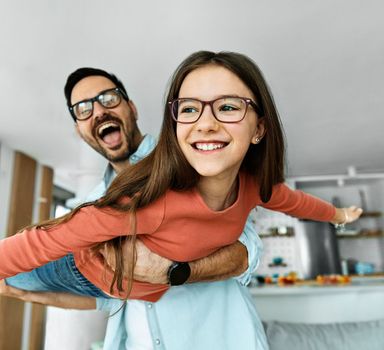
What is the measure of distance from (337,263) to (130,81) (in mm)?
3465

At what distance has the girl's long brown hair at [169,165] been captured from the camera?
0.76 metres

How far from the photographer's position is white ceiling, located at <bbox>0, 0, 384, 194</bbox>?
148cm

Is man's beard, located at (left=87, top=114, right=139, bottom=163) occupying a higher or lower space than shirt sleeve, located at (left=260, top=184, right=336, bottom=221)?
higher

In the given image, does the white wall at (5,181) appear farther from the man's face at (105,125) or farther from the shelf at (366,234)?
the shelf at (366,234)

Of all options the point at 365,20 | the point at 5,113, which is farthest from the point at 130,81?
the point at 365,20

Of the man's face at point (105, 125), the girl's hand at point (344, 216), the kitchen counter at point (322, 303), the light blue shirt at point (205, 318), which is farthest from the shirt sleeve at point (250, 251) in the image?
the kitchen counter at point (322, 303)

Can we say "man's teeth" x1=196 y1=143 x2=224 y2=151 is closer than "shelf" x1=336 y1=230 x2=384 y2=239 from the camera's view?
Yes

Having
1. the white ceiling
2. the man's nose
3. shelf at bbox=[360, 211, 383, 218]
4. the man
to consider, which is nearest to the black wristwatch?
the man

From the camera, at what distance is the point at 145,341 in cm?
98

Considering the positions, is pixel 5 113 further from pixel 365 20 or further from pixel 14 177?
pixel 365 20

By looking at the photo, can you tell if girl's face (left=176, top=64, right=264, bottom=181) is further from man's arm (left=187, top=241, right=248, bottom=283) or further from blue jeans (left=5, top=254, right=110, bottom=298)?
blue jeans (left=5, top=254, right=110, bottom=298)

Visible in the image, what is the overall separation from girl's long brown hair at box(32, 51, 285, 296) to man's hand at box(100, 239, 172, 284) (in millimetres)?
42

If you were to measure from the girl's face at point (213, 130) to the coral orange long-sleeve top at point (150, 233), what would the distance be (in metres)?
0.11

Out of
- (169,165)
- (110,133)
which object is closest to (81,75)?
(110,133)
